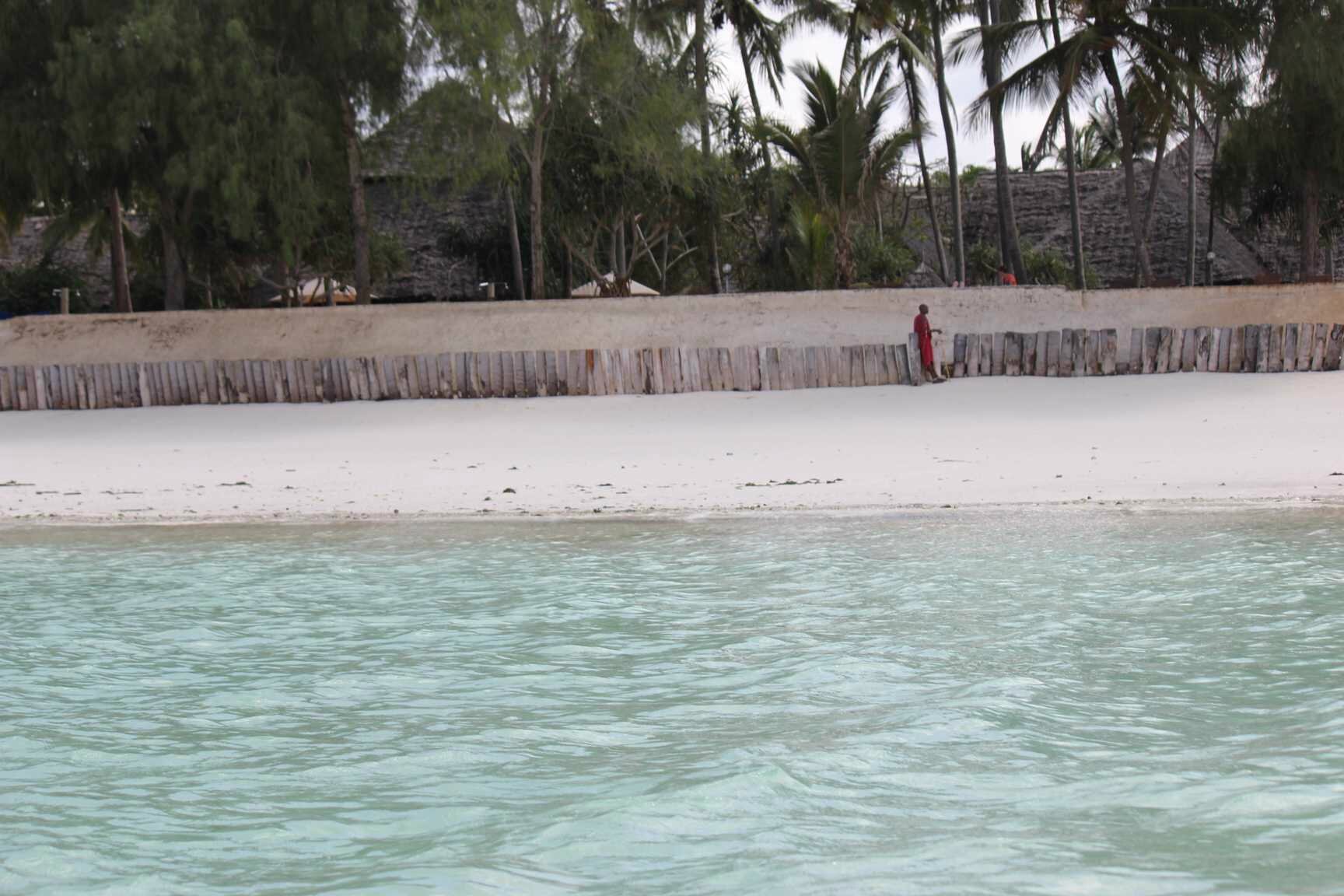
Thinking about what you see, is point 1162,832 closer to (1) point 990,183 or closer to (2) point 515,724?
(2) point 515,724

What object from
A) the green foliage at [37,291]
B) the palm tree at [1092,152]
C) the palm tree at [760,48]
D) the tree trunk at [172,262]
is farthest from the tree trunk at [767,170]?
the palm tree at [1092,152]

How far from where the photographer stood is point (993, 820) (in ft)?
14.6

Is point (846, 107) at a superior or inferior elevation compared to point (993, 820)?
superior

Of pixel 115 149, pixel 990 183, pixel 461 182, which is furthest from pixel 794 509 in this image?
pixel 990 183

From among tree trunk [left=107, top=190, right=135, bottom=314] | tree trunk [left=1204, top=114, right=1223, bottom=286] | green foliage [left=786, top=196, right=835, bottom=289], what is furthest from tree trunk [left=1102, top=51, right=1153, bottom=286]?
tree trunk [left=107, top=190, right=135, bottom=314]

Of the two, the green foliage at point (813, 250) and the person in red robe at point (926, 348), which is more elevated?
the green foliage at point (813, 250)

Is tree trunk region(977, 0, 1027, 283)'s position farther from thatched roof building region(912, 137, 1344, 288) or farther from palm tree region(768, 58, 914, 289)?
thatched roof building region(912, 137, 1344, 288)

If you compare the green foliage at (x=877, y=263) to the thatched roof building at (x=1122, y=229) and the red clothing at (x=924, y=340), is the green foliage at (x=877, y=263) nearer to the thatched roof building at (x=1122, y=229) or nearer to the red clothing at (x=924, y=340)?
the thatched roof building at (x=1122, y=229)

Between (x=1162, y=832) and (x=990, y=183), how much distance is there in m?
40.0

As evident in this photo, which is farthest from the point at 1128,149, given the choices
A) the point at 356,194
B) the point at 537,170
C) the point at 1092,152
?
the point at 1092,152

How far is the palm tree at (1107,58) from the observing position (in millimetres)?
25891

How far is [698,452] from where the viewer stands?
1427 centimetres

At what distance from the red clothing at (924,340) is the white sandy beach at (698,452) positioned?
0.40 metres

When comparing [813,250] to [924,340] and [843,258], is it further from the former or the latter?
[924,340]
